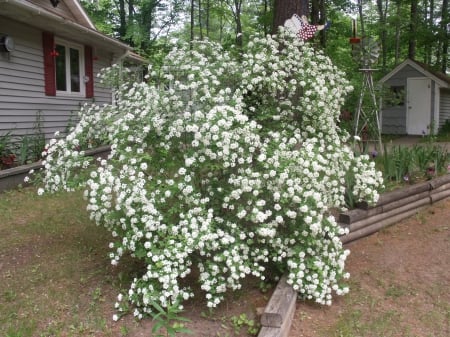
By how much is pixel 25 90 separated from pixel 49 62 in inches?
41.9

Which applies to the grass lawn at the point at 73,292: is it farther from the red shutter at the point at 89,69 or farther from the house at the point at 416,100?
the house at the point at 416,100

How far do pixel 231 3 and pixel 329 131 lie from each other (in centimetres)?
2228

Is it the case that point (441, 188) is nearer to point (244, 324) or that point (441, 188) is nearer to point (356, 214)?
point (356, 214)

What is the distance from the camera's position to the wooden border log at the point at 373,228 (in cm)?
488

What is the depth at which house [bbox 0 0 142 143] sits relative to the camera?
8.36 metres

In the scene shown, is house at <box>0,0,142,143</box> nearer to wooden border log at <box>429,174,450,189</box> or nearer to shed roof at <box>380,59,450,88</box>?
wooden border log at <box>429,174,450,189</box>

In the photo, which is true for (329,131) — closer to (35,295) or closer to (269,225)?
(269,225)

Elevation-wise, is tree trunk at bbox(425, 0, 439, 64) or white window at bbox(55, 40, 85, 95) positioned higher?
tree trunk at bbox(425, 0, 439, 64)

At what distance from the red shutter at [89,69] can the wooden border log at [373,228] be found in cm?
848

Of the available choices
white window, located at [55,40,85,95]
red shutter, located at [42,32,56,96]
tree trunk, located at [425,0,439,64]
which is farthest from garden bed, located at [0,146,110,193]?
tree trunk, located at [425,0,439,64]

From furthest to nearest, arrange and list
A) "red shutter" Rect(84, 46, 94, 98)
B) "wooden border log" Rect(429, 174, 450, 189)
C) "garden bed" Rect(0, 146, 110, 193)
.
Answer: "red shutter" Rect(84, 46, 94, 98), "garden bed" Rect(0, 146, 110, 193), "wooden border log" Rect(429, 174, 450, 189)

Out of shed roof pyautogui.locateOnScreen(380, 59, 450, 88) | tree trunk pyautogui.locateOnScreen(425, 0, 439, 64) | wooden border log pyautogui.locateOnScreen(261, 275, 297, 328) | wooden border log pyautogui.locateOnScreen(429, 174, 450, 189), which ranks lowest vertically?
wooden border log pyautogui.locateOnScreen(261, 275, 297, 328)

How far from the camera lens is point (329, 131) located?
14.9 ft

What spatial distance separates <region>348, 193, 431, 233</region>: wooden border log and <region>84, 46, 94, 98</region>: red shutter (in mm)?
8460
